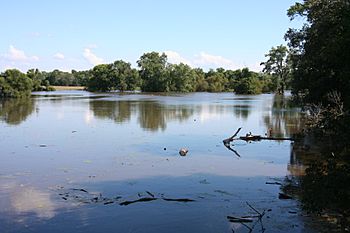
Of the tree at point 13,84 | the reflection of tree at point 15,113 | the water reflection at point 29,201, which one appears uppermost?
the tree at point 13,84

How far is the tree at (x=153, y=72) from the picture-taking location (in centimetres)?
13725

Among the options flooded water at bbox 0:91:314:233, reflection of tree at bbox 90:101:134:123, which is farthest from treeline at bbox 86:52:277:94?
flooded water at bbox 0:91:314:233

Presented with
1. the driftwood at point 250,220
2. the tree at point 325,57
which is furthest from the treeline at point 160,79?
the driftwood at point 250,220

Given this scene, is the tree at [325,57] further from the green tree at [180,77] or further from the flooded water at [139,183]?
the green tree at [180,77]

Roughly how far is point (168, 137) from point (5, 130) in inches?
500

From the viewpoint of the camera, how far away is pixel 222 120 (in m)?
40.9

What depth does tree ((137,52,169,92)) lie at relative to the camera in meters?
137

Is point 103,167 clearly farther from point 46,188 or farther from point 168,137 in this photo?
point 168,137

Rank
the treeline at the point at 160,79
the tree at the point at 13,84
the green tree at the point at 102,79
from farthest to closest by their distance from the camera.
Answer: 1. the green tree at the point at 102,79
2. the treeline at the point at 160,79
3. the tree at the point at 13,84

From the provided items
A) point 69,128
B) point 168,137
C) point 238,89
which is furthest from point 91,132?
point 238,89

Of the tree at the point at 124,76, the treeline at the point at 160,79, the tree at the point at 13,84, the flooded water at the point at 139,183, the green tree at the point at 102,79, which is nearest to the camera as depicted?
the flooded water at the point at 139,183

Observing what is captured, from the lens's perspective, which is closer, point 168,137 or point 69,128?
point 168,137

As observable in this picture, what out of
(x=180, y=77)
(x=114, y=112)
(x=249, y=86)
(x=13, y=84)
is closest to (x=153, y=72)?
(x=180, y=77)

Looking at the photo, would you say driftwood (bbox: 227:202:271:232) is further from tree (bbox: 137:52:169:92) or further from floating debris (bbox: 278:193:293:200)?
tree (bbox: 137:52:169:92)
